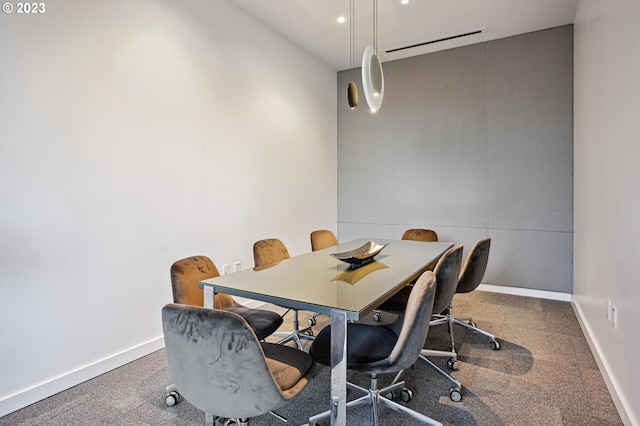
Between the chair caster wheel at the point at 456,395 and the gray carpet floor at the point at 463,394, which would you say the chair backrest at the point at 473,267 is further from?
the chair caster wheel at the point at 456,395

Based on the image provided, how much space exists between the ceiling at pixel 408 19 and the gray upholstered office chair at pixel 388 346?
3.05 meters

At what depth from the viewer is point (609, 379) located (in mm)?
2191

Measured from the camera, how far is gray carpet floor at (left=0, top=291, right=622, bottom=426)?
76.2 inches

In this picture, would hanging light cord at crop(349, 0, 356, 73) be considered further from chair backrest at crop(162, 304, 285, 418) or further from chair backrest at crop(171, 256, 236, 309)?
chair backrest at crop(162, 304, 285, 418)

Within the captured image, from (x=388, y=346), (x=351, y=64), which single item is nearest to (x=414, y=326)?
(x=388, y=346)

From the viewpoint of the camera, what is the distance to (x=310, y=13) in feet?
12.1

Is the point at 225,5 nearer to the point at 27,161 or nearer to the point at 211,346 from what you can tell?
the point at 27,161

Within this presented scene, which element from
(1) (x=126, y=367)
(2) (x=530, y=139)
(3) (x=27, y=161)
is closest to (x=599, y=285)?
(2) (x=530, y=139)

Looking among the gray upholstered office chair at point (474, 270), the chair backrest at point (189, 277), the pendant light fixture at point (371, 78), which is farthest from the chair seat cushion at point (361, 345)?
the pendant light fixture at point (371, 78)

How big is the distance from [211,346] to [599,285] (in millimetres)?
2808

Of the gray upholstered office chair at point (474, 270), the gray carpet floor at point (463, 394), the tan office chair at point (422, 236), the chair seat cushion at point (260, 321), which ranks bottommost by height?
the gray carpet floor at point (463, 394)

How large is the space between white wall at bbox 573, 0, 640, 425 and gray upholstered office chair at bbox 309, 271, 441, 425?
1.08 m

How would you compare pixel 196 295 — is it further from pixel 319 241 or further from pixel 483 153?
pixel 483 153

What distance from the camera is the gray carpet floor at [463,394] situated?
1936mm
